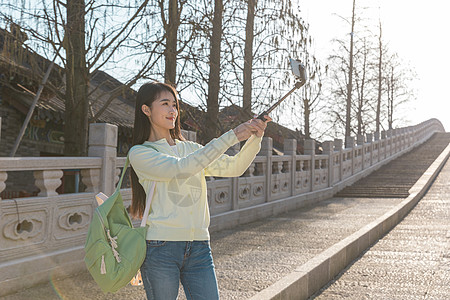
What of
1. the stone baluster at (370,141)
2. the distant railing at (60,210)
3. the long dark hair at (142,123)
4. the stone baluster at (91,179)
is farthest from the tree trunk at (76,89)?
the stone baluster at (370,141)

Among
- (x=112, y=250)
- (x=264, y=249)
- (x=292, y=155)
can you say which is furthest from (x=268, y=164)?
(x=112, y=250)

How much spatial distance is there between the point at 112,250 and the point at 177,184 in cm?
42

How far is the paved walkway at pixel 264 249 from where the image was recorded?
4.92m

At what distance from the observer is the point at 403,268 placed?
6.39m

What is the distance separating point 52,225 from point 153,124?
3388 mm

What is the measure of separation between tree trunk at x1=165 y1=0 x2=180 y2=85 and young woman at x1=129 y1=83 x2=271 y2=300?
4712 mm

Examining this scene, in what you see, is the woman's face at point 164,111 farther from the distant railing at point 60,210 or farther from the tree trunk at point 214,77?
the tree trunk at point 214,77

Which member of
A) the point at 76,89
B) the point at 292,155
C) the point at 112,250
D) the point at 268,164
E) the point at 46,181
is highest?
the point at 76,89

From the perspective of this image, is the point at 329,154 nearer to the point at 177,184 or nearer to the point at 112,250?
the point at 177,184

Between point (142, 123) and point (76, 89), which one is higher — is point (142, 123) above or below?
below

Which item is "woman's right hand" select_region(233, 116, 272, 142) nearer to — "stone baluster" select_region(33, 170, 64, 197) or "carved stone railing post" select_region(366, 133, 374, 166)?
"stone baluster" select_region(33, 170, 64, 197)

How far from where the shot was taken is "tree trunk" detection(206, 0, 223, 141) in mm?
9125

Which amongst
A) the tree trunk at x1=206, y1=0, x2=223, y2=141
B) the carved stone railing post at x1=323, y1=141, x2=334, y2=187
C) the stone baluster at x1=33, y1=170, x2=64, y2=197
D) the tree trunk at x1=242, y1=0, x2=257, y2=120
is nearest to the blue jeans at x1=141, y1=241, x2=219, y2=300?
the stone baluster at x1=33, y1=170, x2=64, y2=197

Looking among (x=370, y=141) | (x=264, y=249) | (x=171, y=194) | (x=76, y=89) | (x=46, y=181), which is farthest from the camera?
(x=370, y=141)
